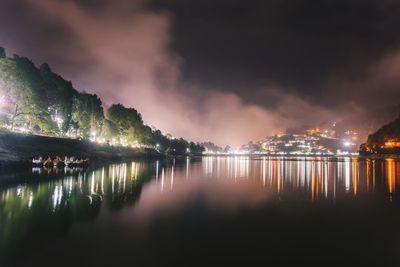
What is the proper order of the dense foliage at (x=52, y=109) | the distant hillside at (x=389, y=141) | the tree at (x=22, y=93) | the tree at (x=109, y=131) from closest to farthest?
the tree at (x=22, y=93)
the dense foliage at (x=52, y=109)
the tree at (x=109, y=131)
the distant hillside at (x=389, y=141)

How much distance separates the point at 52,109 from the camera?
7538 cm

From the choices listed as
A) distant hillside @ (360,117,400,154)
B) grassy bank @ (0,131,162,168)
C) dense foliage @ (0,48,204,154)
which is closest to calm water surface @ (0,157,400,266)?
grassy bank @ (0,131,162,168)

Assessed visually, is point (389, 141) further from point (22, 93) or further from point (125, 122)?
point (22, 93)

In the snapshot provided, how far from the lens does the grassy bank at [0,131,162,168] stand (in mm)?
46062

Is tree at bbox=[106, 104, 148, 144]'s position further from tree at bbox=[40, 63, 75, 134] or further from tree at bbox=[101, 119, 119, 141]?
tree at bbox=[40, 63, 75, 134]

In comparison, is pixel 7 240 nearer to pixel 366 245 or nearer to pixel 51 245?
pixel 51 245

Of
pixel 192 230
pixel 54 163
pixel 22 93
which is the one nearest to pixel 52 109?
pixel 22 93

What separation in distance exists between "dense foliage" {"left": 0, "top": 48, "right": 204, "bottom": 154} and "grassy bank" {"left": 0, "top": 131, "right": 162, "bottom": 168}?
3.02m

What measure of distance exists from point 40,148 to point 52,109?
2027 cm

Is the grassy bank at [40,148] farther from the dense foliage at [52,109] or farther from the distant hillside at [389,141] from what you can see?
the distant hillside at [389,141]

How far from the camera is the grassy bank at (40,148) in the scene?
46062 mm

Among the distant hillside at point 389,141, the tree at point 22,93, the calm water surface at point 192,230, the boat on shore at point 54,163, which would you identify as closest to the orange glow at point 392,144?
the distant hillside at point 389,141

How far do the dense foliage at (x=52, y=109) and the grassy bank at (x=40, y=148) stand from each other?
3017 millimetres

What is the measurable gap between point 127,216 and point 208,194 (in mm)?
12031
